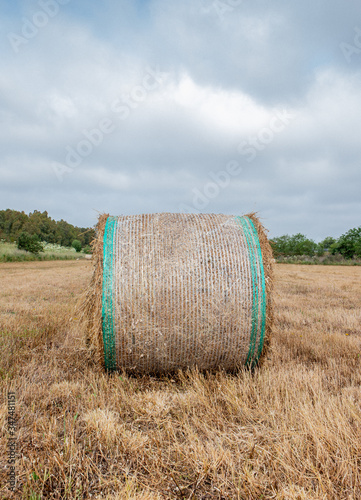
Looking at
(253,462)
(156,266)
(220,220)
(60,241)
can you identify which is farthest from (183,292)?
(60,241)

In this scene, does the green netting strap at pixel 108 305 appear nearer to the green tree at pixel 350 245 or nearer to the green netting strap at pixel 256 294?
the green netting strap at pixel 256 294

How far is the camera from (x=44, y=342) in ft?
15.9

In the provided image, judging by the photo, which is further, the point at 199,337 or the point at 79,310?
the point at 79,310

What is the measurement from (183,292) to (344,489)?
2.04 m

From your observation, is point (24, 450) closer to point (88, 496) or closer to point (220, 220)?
point (88, 496)

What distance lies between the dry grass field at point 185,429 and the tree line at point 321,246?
178 ft

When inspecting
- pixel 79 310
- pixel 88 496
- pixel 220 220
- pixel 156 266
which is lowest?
pixel 88 496

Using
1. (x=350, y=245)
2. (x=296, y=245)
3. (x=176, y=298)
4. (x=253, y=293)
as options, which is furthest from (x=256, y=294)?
(x=296, y=245)

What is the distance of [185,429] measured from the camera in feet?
8.73

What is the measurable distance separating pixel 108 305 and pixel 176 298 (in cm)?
72

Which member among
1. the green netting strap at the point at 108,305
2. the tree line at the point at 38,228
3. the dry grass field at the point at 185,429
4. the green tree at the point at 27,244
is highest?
A: the tree line at the point at 38,228

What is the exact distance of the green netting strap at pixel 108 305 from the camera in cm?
348

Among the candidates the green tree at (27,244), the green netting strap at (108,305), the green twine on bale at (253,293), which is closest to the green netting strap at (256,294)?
the green twine on bale at (253,293)

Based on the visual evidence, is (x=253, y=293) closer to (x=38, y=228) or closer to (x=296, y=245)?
(x=38, y=228)
